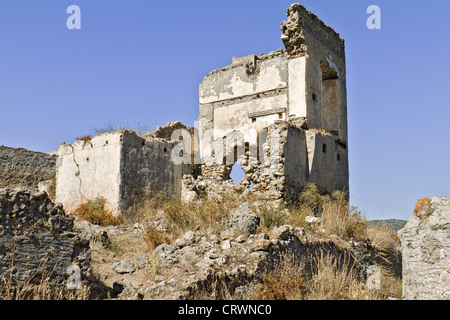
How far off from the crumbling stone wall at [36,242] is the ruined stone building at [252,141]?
520 centimetres

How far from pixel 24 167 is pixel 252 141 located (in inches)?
295

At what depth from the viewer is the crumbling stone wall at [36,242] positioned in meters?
6.60

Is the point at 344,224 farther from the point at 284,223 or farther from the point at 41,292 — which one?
the point at 41,292

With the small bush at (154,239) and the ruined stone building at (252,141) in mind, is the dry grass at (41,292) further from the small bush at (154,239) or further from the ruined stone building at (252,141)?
the ruined stone building at (252,141)

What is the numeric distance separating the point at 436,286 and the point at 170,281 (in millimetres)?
3519

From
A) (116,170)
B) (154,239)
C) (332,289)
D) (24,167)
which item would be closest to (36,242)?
(154,239)

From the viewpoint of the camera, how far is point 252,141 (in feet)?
54.5

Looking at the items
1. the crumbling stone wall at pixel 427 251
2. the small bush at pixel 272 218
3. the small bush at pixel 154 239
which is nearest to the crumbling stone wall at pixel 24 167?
the small bush at pixel 154 239

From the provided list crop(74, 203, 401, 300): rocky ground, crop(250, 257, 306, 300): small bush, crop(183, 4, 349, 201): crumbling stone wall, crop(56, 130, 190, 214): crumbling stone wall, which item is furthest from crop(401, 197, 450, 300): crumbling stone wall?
crop(56, 130, 190, 214): crumbling stone wall

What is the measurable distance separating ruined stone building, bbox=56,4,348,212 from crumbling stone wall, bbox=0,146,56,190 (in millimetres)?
3061

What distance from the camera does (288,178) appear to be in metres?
13.4

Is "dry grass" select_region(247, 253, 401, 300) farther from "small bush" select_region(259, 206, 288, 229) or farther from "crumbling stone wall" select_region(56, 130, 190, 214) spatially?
"crumbling stone wall" select_region(56, 130, 190, 214)
